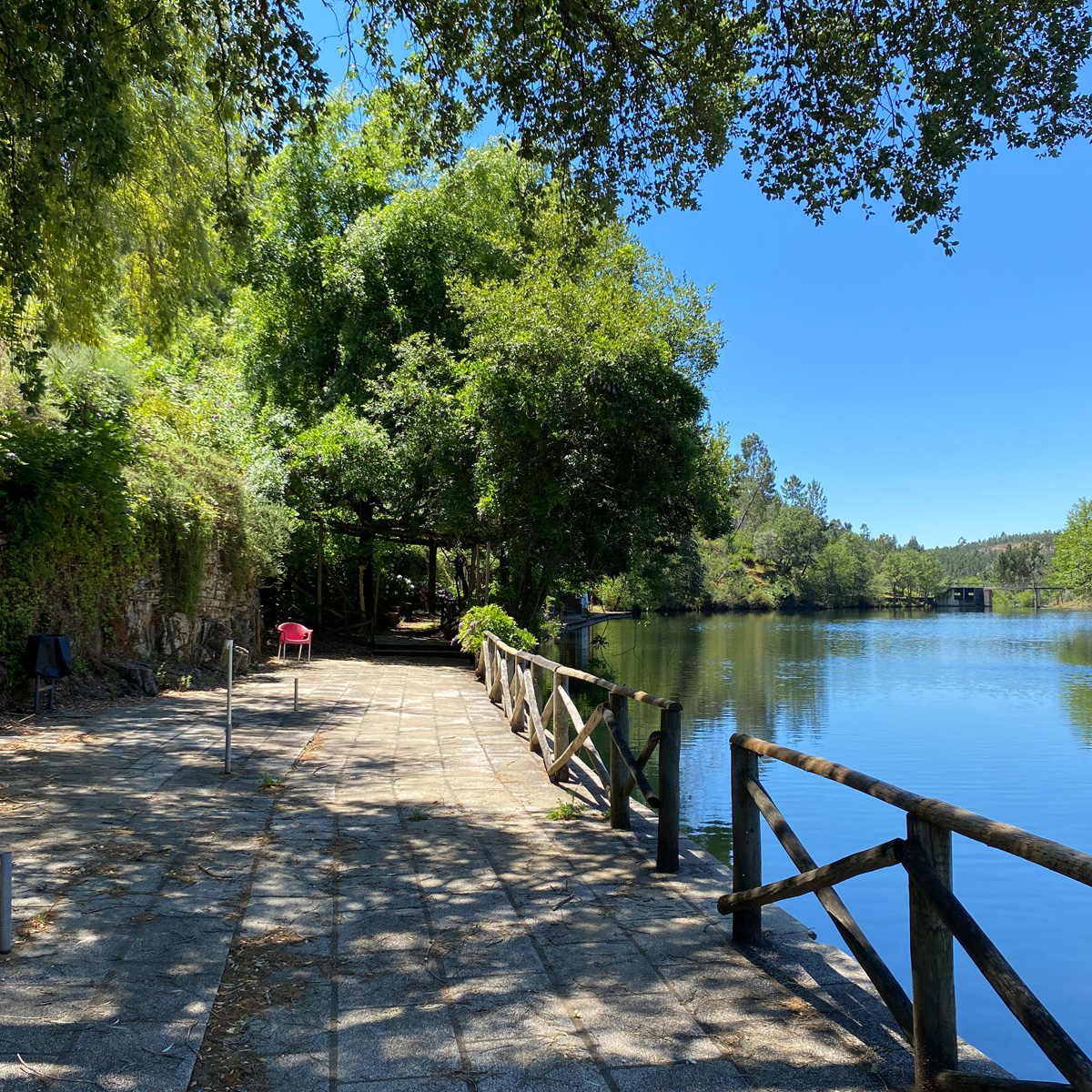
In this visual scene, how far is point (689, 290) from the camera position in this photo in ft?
67.4

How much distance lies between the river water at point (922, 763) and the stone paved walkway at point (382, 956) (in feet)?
9.61

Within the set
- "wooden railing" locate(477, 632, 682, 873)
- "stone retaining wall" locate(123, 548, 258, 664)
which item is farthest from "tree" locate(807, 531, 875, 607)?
"wooden railing" locate(477, 632, 682, 873)

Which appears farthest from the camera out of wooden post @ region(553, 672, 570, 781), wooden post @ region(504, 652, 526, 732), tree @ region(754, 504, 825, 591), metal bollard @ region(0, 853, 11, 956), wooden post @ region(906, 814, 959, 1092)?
tree @ region(754, 504, 825, 591)

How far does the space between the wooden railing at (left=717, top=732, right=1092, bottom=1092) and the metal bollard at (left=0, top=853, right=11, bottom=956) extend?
2993 mm

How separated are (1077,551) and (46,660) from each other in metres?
76.6

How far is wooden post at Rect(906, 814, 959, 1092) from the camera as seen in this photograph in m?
2.45

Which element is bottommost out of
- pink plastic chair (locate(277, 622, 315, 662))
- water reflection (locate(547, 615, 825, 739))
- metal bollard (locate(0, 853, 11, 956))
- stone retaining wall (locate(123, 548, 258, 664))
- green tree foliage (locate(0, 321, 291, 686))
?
water reflection (locate(547, 615, 825, 739))

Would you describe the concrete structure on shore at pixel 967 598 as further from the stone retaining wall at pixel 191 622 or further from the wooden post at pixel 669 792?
the wooden post at pixel 669 792

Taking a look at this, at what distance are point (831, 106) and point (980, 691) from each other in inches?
762

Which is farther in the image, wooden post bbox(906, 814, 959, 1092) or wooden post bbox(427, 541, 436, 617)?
wooden post bbox(427, 541, 436, 617)

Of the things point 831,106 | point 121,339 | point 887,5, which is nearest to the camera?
point 887,5

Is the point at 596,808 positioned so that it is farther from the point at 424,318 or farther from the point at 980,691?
the point at 980,691

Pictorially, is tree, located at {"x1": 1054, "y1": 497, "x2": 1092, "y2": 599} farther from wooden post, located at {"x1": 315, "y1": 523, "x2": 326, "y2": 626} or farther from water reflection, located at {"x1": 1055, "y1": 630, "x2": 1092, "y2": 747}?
wooden post, located at {"x1": 315, "y1": 523, "x2": 326, "y2": 626}

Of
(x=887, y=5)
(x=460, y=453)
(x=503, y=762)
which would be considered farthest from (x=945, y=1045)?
(x=460, y=453)
